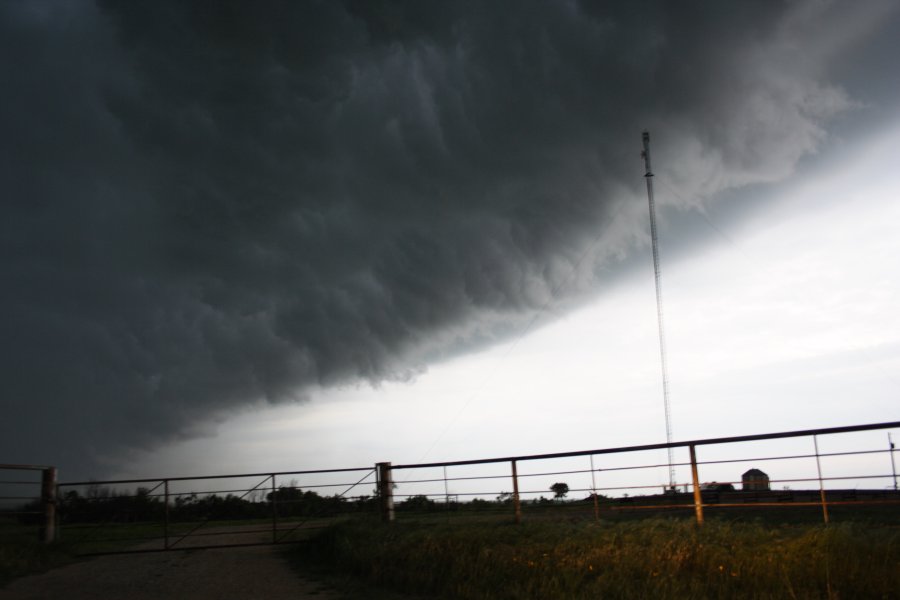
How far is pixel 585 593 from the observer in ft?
22.9

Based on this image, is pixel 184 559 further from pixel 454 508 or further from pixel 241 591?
pixel 454 508

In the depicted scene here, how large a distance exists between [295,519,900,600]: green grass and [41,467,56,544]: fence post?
723 cm

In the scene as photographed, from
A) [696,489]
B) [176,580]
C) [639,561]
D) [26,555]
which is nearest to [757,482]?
[696,489]

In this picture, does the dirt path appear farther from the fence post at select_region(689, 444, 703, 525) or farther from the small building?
the small building

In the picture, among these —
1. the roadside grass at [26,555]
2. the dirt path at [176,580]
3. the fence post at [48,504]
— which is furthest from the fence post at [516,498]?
the fence post at [48,504]

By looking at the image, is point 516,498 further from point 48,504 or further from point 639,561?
point 48,504

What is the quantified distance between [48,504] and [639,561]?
12134 mm

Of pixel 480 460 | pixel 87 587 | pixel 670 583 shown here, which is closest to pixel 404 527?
pixel 480 460

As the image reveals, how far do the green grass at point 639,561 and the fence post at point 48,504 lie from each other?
7234mm

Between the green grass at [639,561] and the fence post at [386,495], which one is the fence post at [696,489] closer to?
the green grass at [639,561]

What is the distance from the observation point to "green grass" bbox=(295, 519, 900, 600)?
6676 mm

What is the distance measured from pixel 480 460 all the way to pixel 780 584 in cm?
728

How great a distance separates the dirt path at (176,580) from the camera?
852 centimetres

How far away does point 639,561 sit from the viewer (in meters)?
7.63
